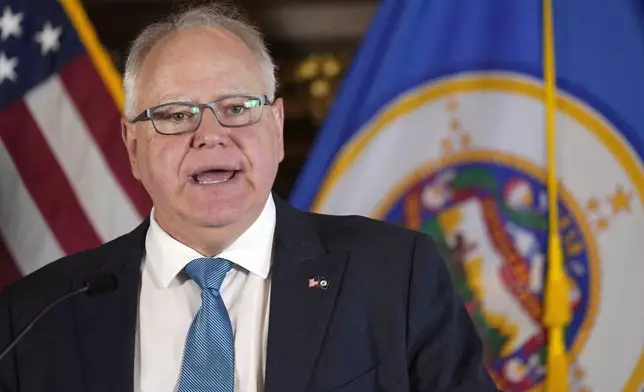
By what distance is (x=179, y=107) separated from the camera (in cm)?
143

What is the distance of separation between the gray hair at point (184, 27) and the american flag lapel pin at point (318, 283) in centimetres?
33

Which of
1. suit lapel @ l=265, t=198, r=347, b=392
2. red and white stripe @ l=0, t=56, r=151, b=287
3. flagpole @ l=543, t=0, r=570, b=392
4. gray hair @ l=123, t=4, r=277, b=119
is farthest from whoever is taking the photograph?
red and white stripe @ l=0, t=56, r=151, b=287

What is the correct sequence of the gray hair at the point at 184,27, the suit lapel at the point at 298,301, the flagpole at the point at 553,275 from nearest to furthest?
the suit lapel at the point at 298,301 → the gray hair at the point at 184,27 → the flagpole at the point at 553,275

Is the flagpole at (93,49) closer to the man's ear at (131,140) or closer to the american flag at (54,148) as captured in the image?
the american flag at (54,148)

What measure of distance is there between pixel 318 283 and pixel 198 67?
1.39 ft

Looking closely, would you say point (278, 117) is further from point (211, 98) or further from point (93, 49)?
point (93, 49)

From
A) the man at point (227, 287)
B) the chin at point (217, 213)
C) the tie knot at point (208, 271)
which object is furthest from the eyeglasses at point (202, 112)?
the tie knot at point (208, 271)

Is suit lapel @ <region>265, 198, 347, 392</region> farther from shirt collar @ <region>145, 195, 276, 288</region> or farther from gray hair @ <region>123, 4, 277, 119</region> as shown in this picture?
gray hair @ <region>123, 4, 277, 119</region>

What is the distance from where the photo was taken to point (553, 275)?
1.90m

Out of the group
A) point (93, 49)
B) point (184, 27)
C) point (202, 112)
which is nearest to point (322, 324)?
point (202, 112)

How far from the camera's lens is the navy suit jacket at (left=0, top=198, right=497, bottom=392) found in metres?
1.40

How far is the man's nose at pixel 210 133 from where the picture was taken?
1396mm

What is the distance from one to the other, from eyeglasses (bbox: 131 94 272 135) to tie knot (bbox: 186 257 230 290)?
0.23 metres

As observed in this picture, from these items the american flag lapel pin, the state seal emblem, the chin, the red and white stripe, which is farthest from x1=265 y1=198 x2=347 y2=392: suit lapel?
the red and white stripe
